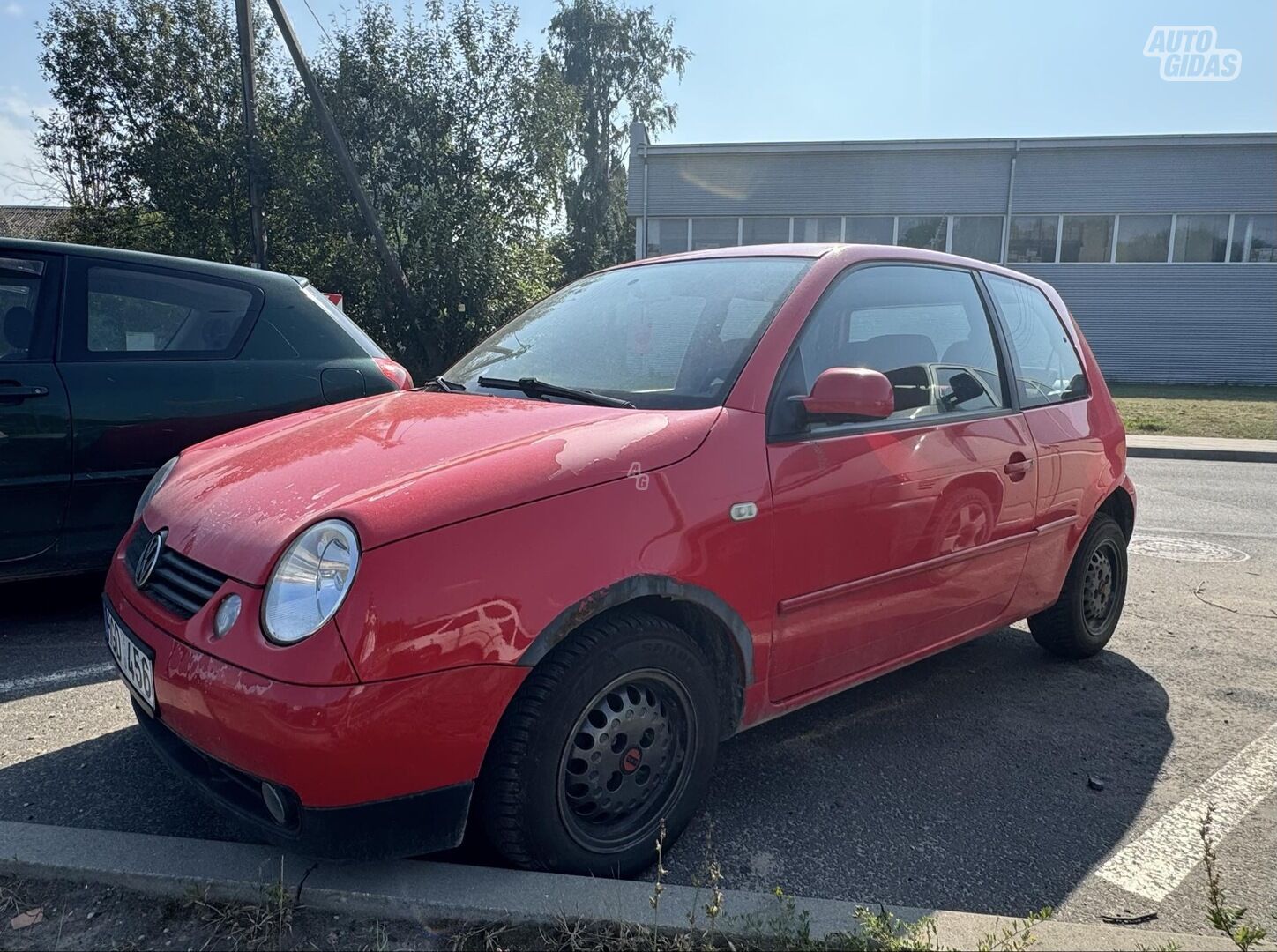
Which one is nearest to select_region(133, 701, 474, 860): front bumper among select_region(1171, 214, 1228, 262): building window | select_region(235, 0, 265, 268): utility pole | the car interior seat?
the car interior seat

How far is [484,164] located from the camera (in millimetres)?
16797

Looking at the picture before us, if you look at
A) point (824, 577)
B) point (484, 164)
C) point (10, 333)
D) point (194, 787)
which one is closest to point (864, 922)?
point (824, 577)

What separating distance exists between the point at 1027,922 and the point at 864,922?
35cm

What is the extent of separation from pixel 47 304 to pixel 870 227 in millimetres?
22854

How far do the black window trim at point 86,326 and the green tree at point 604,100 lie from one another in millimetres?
30070

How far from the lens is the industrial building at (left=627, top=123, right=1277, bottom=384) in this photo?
23.2 metres

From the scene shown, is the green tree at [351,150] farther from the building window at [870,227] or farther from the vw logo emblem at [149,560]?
the vw logo emblem at [149,560]

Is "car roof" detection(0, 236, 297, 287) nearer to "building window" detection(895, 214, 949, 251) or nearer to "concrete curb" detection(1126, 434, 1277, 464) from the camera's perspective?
"concrete curb" detection(1126, 434, 1277, 464)

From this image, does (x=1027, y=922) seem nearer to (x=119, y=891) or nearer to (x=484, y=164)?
(x=119, y=891)

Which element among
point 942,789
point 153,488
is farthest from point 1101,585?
point 153,488

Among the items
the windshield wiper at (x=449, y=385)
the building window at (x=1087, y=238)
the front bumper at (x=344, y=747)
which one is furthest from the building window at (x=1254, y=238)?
the front bumper at (x=344, y=747)

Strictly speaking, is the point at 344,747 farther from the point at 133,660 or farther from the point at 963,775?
the point at 963,775

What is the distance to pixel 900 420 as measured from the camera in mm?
2904

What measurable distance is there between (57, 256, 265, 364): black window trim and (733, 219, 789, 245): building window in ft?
69.6
